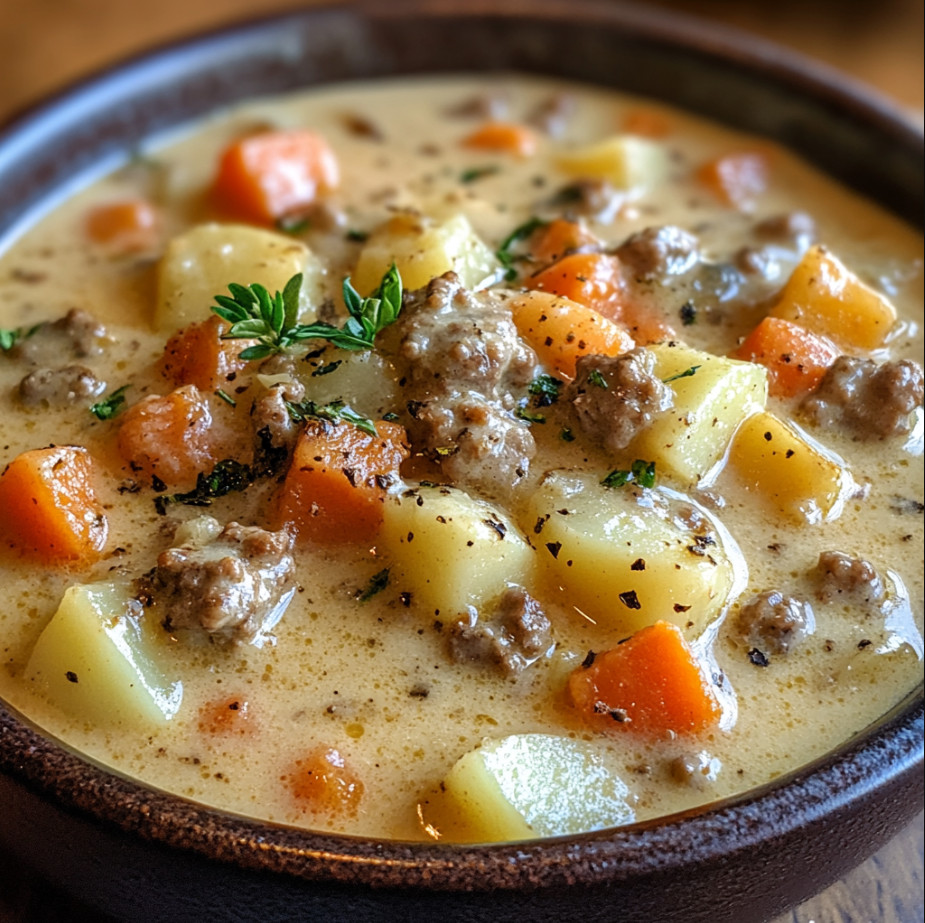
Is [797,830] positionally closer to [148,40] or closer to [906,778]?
[906,778]

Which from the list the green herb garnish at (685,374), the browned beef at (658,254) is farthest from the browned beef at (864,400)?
the browned beef at (658,254)

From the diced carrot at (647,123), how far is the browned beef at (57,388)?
226cm

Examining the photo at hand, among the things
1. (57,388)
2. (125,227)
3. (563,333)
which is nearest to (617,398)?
(563,333)

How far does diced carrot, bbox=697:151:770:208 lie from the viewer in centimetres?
393

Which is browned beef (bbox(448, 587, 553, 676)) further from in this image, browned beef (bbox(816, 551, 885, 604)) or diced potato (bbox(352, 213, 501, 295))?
diced potato (bbox(352, 213, 501, 295))

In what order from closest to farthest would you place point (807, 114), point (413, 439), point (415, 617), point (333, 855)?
point (333, 855) → point (415, 617) → point (413, 439) → point (807, 114)

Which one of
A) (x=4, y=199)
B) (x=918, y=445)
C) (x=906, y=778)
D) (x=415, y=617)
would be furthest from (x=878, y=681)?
(x=4, y=199)

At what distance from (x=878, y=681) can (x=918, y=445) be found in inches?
28.9

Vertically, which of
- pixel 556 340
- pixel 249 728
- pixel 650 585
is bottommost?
pixel 249 728

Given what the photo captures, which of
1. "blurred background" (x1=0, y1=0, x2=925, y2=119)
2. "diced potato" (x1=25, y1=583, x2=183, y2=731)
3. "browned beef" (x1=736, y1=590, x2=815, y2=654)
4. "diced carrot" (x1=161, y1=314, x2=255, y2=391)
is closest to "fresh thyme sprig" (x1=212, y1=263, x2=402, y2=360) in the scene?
"diced carrot" (x1=161, y1=314, x2=255, y2=391)

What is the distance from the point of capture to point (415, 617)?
2541 millimetres

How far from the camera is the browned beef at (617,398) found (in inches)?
105

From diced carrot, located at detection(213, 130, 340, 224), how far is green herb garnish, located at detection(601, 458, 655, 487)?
163 centimetres

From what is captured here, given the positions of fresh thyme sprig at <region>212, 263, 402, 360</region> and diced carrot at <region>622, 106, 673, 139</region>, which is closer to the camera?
fresh thyme sprig at <region>212, 263, 402, 360</region>
